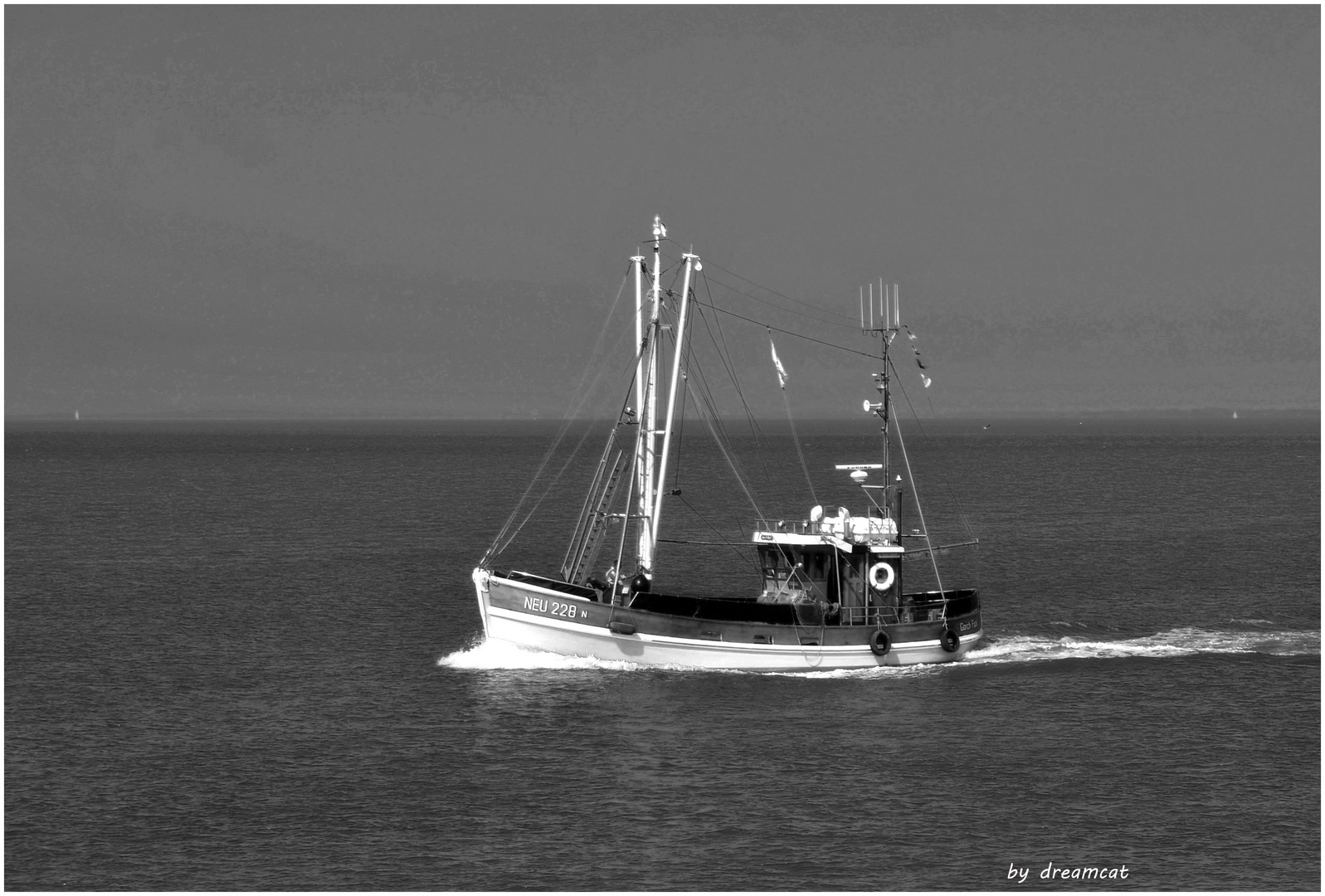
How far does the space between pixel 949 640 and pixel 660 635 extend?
1117 cm

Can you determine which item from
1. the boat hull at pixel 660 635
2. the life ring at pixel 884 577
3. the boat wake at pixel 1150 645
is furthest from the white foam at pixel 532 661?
the boat wake at pixel 1150 645

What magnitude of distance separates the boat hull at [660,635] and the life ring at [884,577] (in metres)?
1.56

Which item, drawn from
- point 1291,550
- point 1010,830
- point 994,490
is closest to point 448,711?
point 1010,830

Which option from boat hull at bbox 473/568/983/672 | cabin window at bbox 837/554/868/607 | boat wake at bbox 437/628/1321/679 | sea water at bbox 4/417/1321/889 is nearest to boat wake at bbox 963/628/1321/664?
boat wake at bbox 437/628/1321/679

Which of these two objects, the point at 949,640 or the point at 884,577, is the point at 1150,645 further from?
the point at 884,577

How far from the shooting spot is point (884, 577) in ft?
199

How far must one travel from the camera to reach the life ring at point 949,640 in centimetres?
6144

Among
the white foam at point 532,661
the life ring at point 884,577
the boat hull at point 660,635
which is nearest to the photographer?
the boat hull at point 660,635

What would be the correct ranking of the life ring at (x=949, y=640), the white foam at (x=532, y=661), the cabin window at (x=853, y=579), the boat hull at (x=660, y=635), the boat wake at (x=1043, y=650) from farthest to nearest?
the life ring at (x=949, y=640), the cabin window at (x=853, y=579), the boat wake at (x=1043, y=650), the white foam at (x=532, y=661), the boat hull at (x=660, y=635)

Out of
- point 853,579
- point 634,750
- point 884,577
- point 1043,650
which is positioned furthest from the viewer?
point 1043,650

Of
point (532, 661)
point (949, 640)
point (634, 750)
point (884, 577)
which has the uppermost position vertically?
point (884, 577)

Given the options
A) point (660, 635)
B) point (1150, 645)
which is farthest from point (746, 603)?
point (1150, 645)

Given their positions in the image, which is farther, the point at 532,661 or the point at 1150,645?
the point at 1150,645

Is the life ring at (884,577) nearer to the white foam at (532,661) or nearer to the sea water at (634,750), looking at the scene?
the sea water at (634,750)
